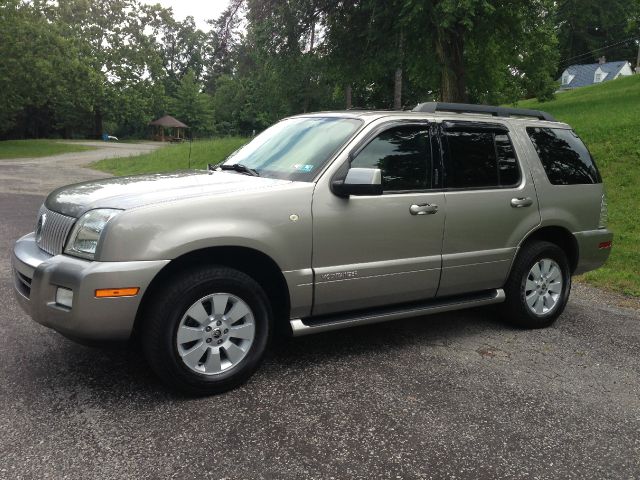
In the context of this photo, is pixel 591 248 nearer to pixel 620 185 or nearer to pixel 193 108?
pixel 620 185

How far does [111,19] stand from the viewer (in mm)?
62906

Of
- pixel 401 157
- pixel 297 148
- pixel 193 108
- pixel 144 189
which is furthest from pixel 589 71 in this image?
pixel 144 189

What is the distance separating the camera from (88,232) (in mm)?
3432

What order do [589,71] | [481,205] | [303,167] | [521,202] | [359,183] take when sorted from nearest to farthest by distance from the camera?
[359,183]
[303,167]
[481,205]
[521,202]
[589,71]

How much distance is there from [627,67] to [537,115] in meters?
84.6

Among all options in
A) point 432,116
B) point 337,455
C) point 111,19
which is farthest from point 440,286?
point 111,19

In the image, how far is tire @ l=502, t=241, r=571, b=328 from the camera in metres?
5.09

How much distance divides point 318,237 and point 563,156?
2.77 metres

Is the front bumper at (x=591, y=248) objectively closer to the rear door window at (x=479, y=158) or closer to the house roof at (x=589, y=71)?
the rear door window at (x=479, y=158)

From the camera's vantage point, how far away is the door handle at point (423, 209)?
14.3 ft

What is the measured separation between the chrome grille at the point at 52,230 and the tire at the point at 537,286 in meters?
3.55

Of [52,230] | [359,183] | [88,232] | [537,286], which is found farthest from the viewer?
[537,286]

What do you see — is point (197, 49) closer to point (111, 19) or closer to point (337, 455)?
point (111, 19)

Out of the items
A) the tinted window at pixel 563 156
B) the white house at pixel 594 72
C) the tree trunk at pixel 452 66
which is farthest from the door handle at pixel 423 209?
the white house at pixel 594 72
